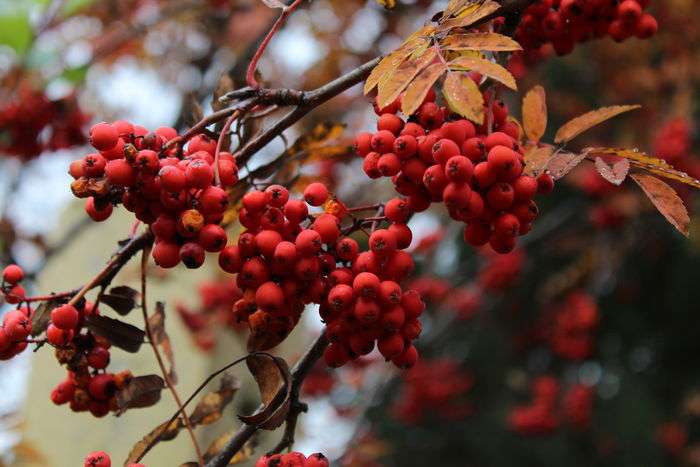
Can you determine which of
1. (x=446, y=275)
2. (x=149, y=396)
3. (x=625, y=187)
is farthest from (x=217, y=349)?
(x=149, y=396)

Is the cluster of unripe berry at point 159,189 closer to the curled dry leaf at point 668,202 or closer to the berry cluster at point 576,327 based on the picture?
the curled dry leaf at point 668,202

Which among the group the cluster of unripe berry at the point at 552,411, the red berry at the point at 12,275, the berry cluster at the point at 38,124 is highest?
the berry cluster at the point at 38,124

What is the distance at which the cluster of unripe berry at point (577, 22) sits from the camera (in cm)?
128

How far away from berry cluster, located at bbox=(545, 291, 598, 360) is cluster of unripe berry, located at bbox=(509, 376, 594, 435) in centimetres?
16

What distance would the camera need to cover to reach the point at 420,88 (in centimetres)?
94

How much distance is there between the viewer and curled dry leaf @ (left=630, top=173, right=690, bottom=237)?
98 centimetres

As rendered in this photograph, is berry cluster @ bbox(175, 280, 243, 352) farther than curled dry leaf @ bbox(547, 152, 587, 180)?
Yes

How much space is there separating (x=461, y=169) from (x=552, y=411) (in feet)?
9.31

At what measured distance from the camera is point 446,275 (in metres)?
4.33

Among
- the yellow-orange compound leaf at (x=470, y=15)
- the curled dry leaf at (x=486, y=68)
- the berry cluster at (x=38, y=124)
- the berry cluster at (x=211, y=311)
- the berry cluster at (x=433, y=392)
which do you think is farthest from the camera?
the berry cluster at (x=433, y=392)

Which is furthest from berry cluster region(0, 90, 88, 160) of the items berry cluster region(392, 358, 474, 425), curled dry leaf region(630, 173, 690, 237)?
berry cluster region(392, 358, 474, 425)

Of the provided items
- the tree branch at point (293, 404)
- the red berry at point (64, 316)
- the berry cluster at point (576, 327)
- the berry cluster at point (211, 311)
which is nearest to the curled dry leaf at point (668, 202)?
the tree branch at point (293, 404)

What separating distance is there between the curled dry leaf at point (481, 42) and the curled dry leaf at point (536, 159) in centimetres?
17

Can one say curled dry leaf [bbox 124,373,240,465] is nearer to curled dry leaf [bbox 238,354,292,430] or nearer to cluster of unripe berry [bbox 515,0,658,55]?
curled dry leaf [bbox 238,354,292,430]
